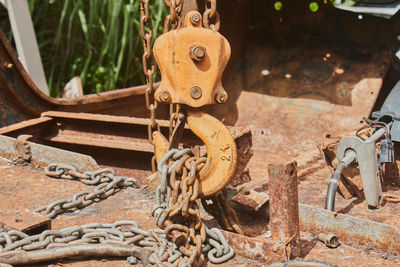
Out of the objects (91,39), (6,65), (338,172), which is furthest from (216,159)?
(91,39)

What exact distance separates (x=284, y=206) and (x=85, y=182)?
4.11 ft

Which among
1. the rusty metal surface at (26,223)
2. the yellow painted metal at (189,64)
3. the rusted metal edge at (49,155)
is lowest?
the rusty metal surface at (26,223)

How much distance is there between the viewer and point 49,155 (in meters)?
3.12

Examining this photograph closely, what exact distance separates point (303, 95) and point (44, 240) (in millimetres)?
3000

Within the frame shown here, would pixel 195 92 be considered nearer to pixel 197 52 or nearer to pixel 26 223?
pixel 197 52

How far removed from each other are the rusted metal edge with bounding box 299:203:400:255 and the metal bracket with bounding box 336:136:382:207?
45 centimetres

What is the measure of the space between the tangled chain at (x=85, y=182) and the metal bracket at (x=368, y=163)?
114 centimetres

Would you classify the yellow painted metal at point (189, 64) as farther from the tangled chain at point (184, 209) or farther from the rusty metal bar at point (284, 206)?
the rusty metal bar at point (284, 206)

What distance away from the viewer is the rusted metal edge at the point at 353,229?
2.19 metres

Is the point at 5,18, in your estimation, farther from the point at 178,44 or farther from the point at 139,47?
the point at 178,44

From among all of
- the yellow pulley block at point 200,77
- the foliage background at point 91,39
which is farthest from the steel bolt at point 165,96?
the foliage background at point 91,39

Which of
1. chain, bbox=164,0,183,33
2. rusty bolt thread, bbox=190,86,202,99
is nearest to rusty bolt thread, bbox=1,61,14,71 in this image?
chain, bbox=164,0,183,33

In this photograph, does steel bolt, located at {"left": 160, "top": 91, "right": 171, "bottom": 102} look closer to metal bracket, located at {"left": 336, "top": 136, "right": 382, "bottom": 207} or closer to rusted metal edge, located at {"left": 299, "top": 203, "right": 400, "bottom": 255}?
rusted metal edge, located at {"left": 299, "top": 203, "right": 400, "bottom": 255}

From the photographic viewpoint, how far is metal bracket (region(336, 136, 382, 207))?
2.68 meters
